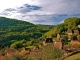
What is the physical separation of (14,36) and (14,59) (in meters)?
99.7

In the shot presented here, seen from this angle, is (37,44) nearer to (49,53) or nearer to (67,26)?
(67,26)

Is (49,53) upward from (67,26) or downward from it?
upward

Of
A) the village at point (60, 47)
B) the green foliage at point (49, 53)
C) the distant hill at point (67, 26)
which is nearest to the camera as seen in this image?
the green foliage at point (49, 53)

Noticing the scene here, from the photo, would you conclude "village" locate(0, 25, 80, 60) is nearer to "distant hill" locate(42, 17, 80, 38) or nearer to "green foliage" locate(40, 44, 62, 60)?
"green foliage" locate(40, 44, 62, 60)

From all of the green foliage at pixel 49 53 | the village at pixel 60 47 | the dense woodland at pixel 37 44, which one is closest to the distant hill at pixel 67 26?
the dense woodland at pixel 37 44

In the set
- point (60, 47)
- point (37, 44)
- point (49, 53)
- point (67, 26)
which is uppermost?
point (49, 53)

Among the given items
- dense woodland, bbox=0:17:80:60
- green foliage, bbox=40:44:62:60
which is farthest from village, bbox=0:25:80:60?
green foliage, bbox=40:44:62:60

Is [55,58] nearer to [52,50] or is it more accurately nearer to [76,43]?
[52,50]

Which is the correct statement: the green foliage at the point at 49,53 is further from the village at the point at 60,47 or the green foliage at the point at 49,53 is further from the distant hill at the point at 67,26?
the distant hill at the point at 67,26

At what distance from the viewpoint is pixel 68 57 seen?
105 feet

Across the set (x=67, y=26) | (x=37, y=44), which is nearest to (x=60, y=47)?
(x=37, y=44)

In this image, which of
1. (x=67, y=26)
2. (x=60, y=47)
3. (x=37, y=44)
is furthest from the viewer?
(x=67, y=26)

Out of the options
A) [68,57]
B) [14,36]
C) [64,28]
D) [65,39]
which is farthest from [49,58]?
[14,36]

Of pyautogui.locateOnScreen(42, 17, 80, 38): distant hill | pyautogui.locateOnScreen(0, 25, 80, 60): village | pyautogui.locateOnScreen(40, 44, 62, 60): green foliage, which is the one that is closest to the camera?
pyautogui.locateOnScreen(40, 44, 62, 60): green foliage
